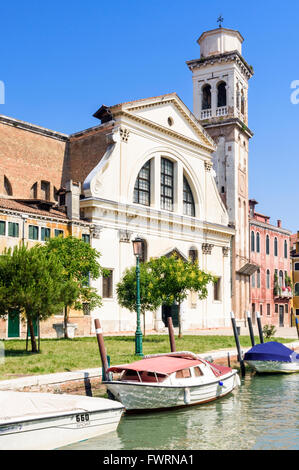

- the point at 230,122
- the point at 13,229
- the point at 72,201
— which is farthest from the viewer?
the point at 230,122

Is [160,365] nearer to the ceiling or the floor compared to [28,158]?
nearer to the floor

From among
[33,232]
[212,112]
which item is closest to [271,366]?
[33,232]

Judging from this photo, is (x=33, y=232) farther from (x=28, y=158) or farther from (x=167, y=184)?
(x=167, y=184)

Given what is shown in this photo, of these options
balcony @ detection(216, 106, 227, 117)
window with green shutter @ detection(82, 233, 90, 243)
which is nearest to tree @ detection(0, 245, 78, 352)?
window with green shutter @ detection(82, 233, 90, 243)

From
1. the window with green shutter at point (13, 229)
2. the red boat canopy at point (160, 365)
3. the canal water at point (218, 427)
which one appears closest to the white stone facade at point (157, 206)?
the window with green shutter at point (13, 229)

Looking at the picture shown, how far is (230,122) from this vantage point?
4972 centimetres

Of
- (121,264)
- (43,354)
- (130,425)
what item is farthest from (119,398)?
(121,264)

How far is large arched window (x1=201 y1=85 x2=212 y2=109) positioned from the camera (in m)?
52.4

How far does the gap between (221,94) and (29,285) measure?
3630cm

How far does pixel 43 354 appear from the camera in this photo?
20.7 metres

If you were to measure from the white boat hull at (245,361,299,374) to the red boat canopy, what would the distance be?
662 cm

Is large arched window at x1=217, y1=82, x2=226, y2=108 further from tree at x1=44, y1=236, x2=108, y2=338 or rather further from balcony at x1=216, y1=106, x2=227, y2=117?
tree at x1=44, y1=236, x2=108, y2=338

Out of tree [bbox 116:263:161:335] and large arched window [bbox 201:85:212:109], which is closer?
tree [bbox 116:263:161:335]
